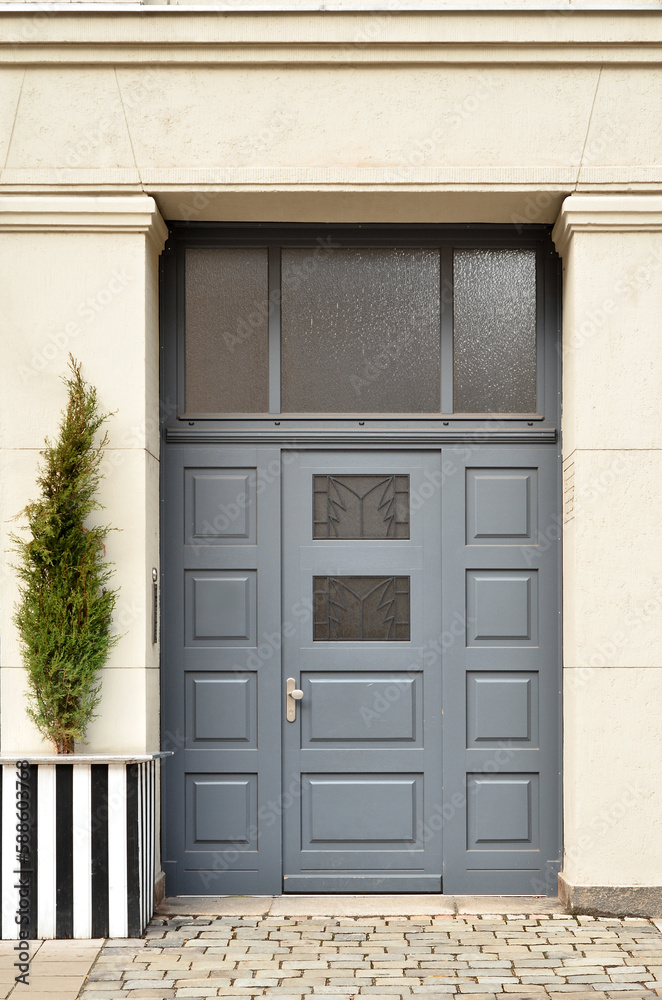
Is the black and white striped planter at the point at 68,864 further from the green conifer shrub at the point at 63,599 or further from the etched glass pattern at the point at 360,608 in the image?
the etched glass pattern at the point at 360,608

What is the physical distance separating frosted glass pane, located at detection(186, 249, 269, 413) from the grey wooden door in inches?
20.9

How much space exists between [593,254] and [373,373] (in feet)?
4.85

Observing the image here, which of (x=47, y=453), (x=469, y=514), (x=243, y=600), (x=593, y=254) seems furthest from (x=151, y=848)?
(x=593, y=254)

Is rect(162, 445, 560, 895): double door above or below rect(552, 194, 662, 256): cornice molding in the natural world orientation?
below

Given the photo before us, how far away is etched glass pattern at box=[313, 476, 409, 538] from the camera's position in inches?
244

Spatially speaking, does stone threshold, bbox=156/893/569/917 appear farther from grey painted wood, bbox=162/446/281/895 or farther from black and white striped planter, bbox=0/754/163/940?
black and white striped planter, bbox=0/754/163/940

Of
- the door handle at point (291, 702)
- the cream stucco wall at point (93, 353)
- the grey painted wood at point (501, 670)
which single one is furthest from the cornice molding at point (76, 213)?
the door handle at point (291, 702)

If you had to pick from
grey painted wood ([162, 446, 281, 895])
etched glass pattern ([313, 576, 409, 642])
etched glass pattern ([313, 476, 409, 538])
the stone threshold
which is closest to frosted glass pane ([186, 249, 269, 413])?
grey painted wood ([162, 446, 281, 895])

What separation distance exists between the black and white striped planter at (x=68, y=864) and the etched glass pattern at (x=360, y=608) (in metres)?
1.49

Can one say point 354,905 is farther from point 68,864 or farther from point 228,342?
point 228,342

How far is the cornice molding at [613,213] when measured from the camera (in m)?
5.79
